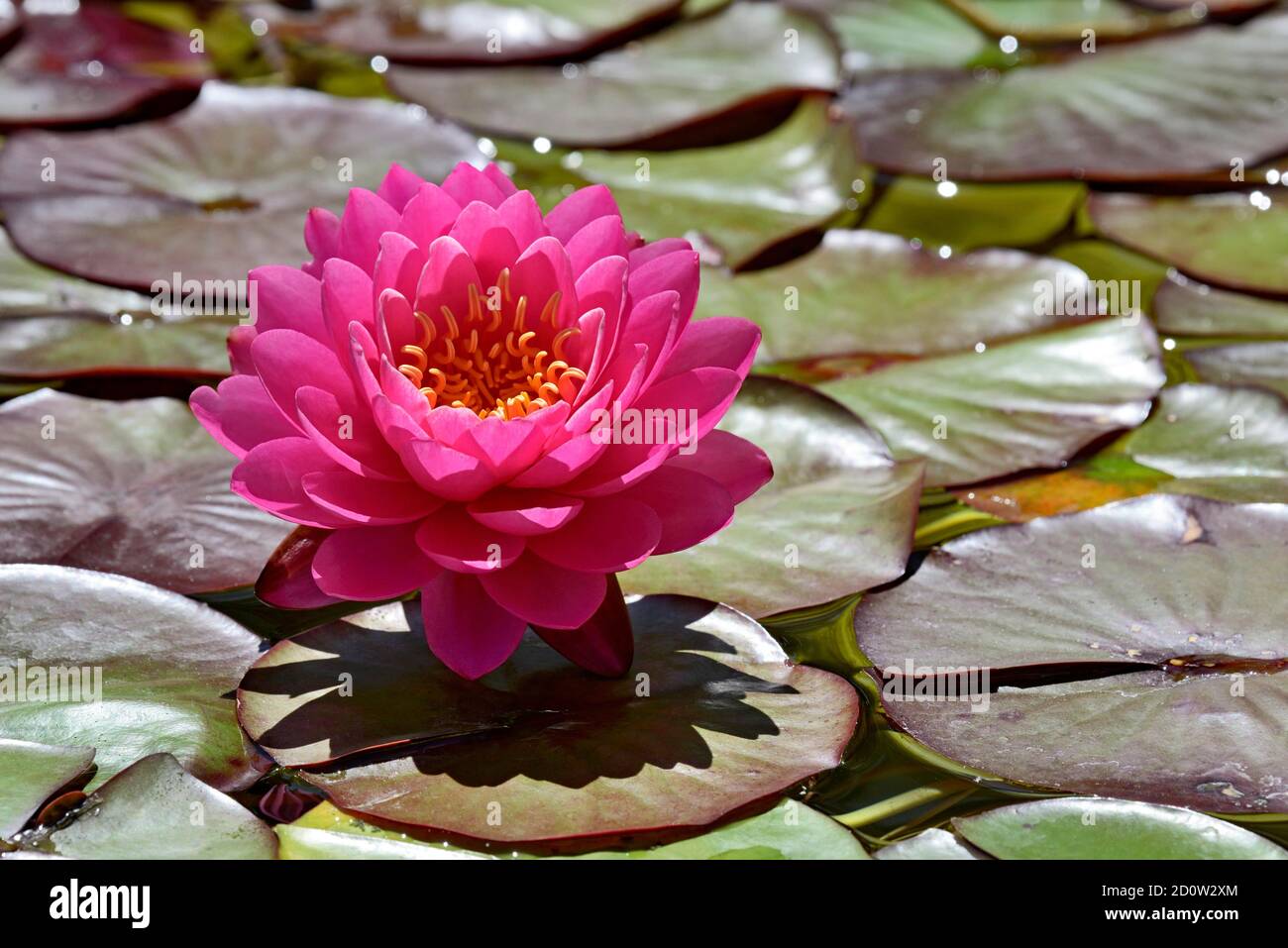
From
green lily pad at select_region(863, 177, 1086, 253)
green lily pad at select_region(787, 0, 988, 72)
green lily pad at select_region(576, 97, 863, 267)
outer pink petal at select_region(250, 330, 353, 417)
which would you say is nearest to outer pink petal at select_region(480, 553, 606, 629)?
outer pink petal at select_region(250, 330, 353, 417)

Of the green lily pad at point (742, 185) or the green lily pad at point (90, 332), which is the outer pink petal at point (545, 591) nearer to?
the green lily pad at point (90, 332)

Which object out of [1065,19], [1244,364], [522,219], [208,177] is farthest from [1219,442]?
[208,177]

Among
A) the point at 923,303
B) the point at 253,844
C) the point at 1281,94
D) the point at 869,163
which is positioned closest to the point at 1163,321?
the point at 923,303

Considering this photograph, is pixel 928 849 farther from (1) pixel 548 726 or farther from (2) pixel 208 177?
(2) pixel 208 177

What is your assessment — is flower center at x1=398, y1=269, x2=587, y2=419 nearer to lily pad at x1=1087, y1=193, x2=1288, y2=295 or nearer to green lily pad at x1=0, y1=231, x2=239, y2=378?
green lily pad at x1=0, y1=231, x2=239, y2=378

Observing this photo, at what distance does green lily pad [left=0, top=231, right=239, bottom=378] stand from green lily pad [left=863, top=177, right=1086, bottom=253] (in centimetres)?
131

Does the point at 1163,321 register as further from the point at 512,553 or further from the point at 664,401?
the point at 512,553

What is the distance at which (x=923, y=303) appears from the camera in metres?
2.24

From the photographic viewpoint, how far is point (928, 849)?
1.23 metres

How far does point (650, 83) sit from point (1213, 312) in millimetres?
1403

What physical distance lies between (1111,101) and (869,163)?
22.7 inches

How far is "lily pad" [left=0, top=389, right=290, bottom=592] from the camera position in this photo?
1615mm

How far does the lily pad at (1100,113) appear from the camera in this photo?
265 cm
